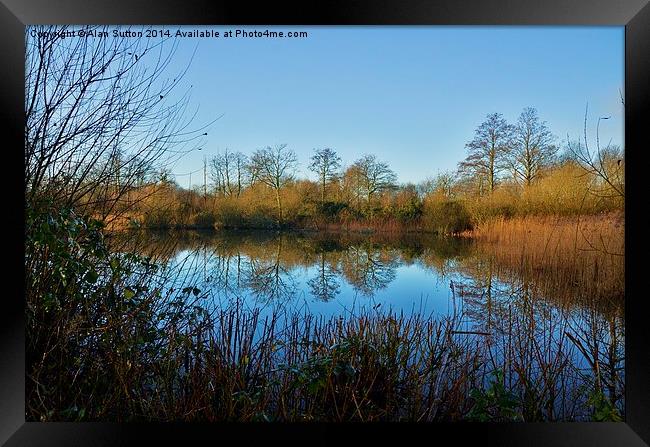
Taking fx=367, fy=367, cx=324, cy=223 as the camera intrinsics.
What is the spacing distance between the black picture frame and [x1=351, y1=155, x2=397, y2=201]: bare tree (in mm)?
1102

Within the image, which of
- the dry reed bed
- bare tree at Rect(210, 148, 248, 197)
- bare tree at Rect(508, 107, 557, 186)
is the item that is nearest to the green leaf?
bare tree at Rect(210, 148, 248, 197)

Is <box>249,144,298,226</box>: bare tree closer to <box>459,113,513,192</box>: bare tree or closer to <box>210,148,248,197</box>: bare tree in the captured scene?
<box>210,148,248,197</box>: bare tree

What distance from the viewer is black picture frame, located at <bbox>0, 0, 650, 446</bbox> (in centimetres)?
158

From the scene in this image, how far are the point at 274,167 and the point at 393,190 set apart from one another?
888 millimetres

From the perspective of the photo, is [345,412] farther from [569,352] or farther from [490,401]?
[569,352]

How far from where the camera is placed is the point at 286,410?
1.92 meters

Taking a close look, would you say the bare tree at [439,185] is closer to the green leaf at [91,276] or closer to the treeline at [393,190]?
the treeline at [393,190]

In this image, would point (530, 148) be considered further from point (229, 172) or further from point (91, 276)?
point (91, 276)

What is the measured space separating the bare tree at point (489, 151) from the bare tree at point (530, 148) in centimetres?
7
